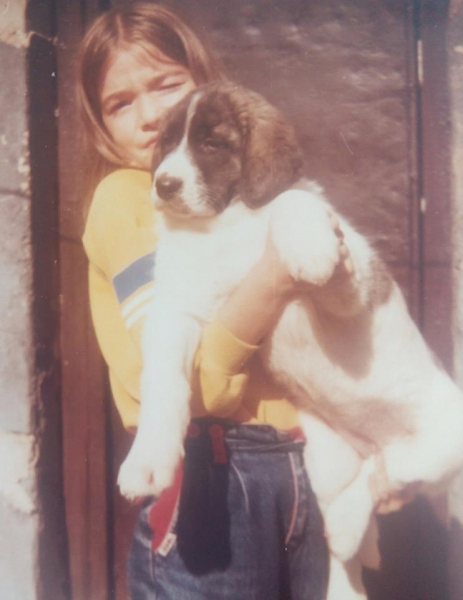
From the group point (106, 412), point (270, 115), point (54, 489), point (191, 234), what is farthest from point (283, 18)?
point (54, 489)

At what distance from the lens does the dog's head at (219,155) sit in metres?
1.40

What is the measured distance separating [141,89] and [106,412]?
3.74 feet

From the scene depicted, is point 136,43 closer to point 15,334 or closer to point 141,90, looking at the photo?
point 141,90

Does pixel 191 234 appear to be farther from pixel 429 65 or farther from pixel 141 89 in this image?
pixel 429 65

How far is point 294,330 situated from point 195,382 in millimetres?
308

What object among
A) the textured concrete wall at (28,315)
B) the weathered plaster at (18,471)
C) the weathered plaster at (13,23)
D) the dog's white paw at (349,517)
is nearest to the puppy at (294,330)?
the dog's white paw at (349,517)

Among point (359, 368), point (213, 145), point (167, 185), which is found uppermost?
point (213, 145)

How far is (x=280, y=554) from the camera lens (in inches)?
58.2

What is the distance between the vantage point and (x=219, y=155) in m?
1.44

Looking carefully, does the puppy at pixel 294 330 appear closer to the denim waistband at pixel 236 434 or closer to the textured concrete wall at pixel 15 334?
the denim waistband at pixel 236 434

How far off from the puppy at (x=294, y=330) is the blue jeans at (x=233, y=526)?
13 cm

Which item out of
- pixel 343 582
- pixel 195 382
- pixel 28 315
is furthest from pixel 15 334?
pixel 343 582

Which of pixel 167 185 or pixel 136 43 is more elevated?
pixel 136 43

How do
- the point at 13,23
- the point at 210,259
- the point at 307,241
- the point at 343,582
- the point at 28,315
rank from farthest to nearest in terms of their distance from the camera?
the point at 28,315 → the point at 13,23 → the point at 343,582 → the point at 210,259 → the point at 307,241
